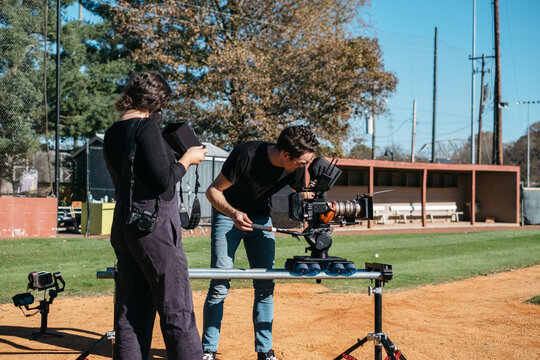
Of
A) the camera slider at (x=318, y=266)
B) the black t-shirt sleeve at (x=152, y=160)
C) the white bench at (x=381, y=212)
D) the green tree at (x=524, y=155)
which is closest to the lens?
the black t-shirt sleeve at (x=152, y=160)

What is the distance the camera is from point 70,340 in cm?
546

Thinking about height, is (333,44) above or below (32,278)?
above

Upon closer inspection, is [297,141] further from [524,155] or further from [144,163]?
[524,155]

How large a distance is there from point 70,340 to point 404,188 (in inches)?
1013

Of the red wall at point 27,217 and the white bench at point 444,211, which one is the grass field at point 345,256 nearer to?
the red wall at point 27,217

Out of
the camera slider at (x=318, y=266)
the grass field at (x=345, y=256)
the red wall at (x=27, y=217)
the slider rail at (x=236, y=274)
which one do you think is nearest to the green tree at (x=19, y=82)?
the red wall at (x=27, y=217)

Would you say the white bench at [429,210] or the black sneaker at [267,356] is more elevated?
the white bench at [429,210]

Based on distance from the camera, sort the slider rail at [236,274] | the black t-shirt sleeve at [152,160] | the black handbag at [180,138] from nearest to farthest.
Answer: the black t-shirt sleeve at [152,160] → the black handbag at [180,138] → the slider rail at [236,274]

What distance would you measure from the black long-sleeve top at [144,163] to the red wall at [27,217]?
14652 millimetres

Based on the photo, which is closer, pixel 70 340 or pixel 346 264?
pixel 346 264

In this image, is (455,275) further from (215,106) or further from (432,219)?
(432,219)

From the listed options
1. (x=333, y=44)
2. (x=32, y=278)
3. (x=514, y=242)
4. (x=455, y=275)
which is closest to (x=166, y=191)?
(x=32, y=278)

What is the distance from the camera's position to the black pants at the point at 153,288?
328cm

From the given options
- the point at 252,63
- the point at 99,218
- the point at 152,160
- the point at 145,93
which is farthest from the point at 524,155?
the point at 152,160
